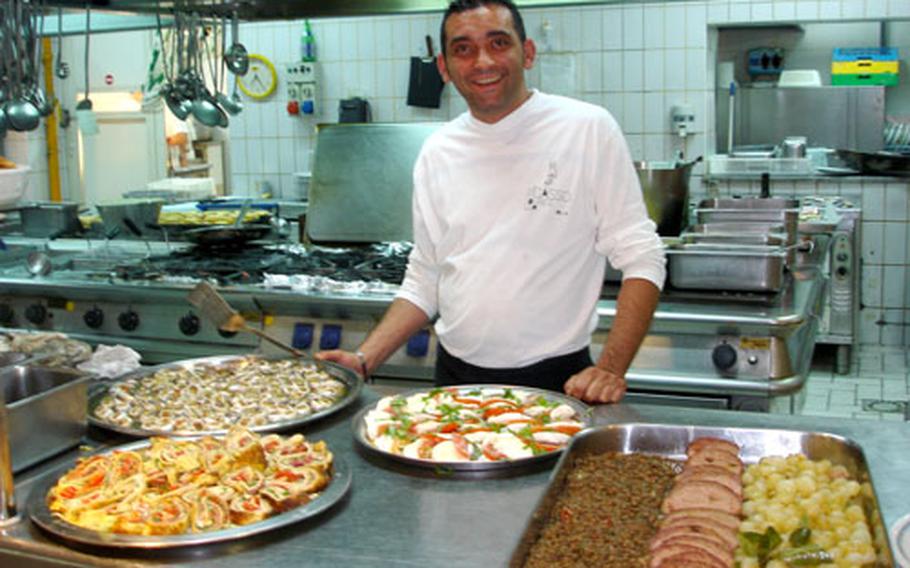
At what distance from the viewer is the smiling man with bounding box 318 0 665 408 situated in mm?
2453

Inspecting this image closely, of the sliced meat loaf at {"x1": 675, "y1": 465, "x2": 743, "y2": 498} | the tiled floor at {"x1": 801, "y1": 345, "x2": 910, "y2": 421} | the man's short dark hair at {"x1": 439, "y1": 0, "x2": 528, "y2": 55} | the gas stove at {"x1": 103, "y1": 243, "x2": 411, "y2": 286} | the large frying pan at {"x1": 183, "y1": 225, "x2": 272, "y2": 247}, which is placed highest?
the man's short dark hair at {"x1": 439, "y1": 0, "x2": 528, "y2": 55}

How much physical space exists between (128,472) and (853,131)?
7.94 m

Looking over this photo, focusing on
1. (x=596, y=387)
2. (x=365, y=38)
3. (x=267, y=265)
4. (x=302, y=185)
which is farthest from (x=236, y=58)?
(x=365, y=38)

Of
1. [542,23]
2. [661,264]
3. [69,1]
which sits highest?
[542,23]

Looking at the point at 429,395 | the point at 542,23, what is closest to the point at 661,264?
the point at 429,395

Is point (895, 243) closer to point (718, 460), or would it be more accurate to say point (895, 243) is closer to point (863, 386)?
point (863, 386)

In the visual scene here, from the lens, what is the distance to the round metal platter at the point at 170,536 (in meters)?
1.44

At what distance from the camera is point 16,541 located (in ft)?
4.93

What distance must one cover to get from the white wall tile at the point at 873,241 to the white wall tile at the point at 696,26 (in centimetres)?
166

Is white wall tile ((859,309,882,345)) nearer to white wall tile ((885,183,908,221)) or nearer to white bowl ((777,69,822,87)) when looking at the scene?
white wall tile ((885,183,908,221))

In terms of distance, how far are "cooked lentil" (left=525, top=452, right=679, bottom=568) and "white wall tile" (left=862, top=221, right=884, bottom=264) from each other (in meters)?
5.57

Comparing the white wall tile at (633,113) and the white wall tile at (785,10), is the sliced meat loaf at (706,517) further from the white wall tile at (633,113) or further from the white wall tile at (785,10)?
the white wall tile at (785,10)

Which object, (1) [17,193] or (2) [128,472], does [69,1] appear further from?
(2) [128,472]

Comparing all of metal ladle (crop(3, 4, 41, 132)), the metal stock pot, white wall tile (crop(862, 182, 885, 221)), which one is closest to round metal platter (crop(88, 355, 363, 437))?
metal ladle (crop(3, 4, 41, 132))
